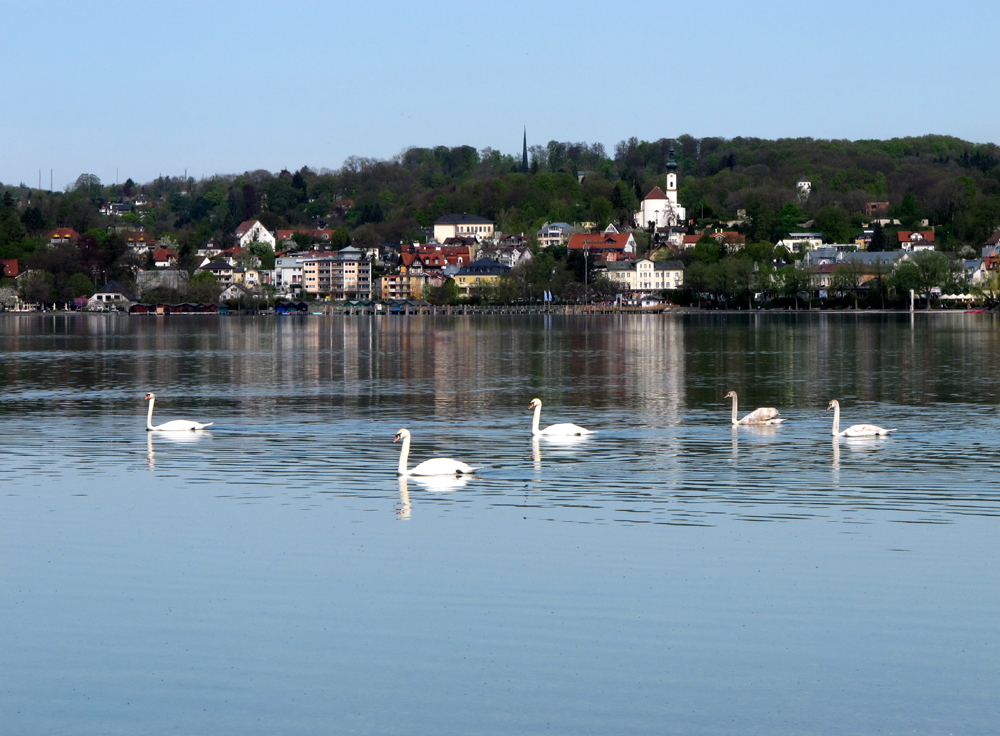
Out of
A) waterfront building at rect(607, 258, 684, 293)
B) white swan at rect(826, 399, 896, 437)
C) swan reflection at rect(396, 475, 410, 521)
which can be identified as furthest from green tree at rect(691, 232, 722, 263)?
swan reflection at rect(396, 475, 410, 521)

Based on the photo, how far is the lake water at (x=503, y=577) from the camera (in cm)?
967

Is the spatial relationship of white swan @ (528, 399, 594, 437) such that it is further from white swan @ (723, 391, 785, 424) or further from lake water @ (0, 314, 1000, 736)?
white swan @ (723, 391, 785, 424)

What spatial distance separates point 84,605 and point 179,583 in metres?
1.16

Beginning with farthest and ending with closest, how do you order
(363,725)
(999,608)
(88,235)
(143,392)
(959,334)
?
(88,235) < (959,334) < (143,392) < (999,608) < (363,725)

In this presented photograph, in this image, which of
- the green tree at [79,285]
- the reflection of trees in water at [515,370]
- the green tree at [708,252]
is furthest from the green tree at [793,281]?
the green tree at [79,285]

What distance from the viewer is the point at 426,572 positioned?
45.1ft

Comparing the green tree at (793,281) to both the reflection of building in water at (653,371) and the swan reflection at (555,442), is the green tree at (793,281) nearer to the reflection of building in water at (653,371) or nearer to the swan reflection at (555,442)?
the reflection of building in water at (653,371)

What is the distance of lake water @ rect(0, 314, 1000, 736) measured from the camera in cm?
967

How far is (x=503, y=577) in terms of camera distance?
44.2 ft

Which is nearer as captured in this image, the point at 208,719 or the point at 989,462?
the point at 208,719

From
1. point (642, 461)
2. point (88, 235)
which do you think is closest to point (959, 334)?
point (642, 461)

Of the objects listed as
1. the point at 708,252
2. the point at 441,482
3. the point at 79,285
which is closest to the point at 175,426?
the point at 441,482

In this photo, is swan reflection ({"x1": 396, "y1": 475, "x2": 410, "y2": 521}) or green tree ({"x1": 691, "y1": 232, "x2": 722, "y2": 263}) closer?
swan reflection ({"x1": 396, "y1": 475, "x2": 410, "y2": 521})

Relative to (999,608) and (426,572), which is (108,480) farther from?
(999,608)
